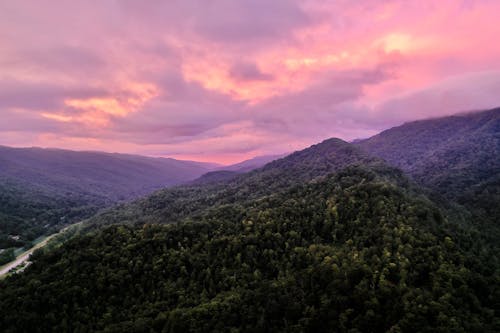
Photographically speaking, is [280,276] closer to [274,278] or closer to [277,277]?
[277,277]

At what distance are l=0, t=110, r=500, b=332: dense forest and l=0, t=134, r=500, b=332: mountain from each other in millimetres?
290

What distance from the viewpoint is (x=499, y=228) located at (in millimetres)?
122750

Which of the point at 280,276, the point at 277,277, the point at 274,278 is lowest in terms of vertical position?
the point at 274,278

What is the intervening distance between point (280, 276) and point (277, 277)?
1.34 m

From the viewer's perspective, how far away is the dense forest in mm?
52656

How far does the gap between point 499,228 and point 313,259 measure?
335 feet

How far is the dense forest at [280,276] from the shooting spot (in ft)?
173

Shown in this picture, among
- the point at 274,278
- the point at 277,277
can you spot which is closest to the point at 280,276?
the point at 277,277

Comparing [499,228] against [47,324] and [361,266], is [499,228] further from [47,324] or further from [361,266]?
[47,324]

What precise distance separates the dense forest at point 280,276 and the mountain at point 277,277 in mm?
290

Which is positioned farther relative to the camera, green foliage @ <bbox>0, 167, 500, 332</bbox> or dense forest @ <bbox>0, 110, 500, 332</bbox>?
dense forest @ <bbox>0, 110, 500, 332</bbox>

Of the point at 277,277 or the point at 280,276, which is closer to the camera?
the point at 280,276

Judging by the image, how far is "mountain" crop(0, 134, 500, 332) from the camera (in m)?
52.6

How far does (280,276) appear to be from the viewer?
70.9m
